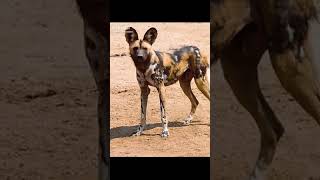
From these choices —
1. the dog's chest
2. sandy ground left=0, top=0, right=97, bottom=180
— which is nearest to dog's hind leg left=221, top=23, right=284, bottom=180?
sandy ground left=0, top=0, right=97, bottom=180

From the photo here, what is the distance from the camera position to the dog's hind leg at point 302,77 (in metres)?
Result: 6.66

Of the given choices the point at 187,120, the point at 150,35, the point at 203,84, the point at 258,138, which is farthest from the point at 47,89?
the point at 203,84

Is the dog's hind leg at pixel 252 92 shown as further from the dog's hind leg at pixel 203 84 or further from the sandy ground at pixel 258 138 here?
the dog's hind leg at pixel 203 84

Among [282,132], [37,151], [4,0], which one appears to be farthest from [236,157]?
[4,0]

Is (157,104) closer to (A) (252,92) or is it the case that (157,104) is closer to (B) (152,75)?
(B) (152,75)

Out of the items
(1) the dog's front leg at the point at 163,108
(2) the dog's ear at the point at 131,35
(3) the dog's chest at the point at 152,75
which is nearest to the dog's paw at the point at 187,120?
(1) the dog's front leg at the point at 163,108

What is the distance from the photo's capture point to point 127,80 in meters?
11.5

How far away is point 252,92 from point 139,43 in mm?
2511

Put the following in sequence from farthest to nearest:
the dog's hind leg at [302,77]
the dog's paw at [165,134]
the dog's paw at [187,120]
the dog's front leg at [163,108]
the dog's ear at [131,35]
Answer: the dog's paw at [187,120], the dog's paw at [165,134], the dog's front leg at [163,108], the dog's ear at [131,35], the dog's hind leg at [302,77]

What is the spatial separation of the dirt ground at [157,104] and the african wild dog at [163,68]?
0.57ft

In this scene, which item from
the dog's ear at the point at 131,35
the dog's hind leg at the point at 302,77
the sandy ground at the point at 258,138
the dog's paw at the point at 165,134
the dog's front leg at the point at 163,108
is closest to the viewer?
the dog's hind leg at the point at 302,77

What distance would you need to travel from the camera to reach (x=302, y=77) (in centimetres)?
667

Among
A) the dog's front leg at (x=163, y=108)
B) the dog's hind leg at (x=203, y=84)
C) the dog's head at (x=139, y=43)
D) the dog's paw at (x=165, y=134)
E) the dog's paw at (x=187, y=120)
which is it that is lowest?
the dog's paw at (x=165, y=134)

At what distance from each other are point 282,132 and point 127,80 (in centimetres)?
483
